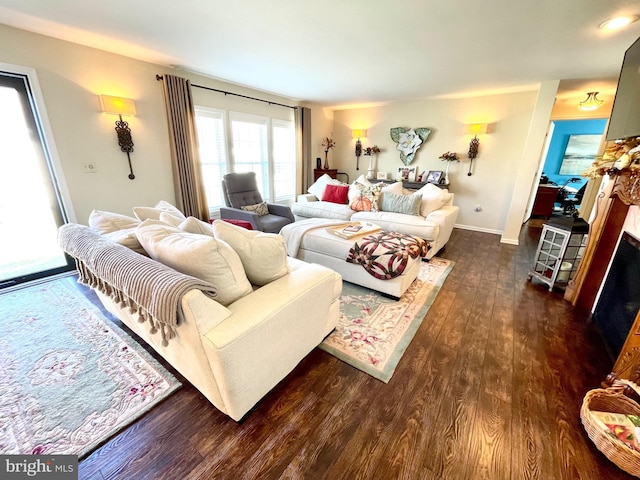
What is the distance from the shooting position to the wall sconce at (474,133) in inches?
170

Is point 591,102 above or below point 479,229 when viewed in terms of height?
above

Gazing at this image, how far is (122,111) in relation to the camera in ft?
9.41

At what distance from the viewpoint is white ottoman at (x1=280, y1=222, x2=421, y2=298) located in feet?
7.78

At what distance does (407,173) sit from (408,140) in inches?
25.7

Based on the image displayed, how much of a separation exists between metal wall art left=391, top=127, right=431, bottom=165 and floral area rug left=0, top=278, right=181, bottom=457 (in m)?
5.27

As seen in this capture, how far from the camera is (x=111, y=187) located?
304cm

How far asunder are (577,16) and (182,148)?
164 inches

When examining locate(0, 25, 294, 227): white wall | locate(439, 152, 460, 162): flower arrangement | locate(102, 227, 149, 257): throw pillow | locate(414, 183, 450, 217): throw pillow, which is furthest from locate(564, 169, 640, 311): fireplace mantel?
locate(0, 25, 294, 227): white wall

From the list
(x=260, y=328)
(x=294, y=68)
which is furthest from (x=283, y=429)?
(x=294, y=68)

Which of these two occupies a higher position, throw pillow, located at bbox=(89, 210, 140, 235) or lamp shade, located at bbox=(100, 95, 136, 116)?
lamp shade, located at bbox=(100, 95, 136, 116)

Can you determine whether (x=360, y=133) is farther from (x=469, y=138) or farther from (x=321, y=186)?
(x=469, y=138)

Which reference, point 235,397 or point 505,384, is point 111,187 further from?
point 505,384

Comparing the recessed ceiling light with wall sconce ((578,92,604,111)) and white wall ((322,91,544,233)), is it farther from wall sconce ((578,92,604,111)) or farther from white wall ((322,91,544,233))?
wall sconce ((578,92,604,111))

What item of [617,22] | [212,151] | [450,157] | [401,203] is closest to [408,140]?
[450,157]
